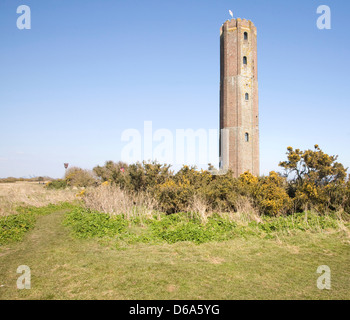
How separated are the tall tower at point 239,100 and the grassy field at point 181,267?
14.7 meters

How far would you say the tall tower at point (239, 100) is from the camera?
22.2m

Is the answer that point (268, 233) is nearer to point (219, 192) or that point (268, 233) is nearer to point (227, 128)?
point (219, 192)

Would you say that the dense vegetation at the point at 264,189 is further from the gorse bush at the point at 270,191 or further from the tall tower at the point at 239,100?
the tall tower at the point at 239,100

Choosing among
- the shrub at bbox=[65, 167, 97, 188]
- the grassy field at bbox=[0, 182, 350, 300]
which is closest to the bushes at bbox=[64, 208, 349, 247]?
the grassy field at bbox=[0, 182, 350, 300]

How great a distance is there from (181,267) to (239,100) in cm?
1954

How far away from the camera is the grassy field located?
13.5ft

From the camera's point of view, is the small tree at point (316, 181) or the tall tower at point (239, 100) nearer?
the small tree at point (316, 181)

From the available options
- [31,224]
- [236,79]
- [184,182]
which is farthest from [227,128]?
[31,224]

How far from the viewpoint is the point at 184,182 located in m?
11.4

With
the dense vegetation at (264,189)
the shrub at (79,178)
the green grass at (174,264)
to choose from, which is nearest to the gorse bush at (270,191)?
the dense vegetation at (264,189)

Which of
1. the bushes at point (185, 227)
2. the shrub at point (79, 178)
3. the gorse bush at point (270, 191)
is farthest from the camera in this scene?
the shrub at point (79, 178)

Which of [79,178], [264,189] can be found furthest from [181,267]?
[79,178]

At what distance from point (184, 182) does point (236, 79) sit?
14.9 meters

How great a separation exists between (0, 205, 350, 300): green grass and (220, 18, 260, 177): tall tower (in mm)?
14193
